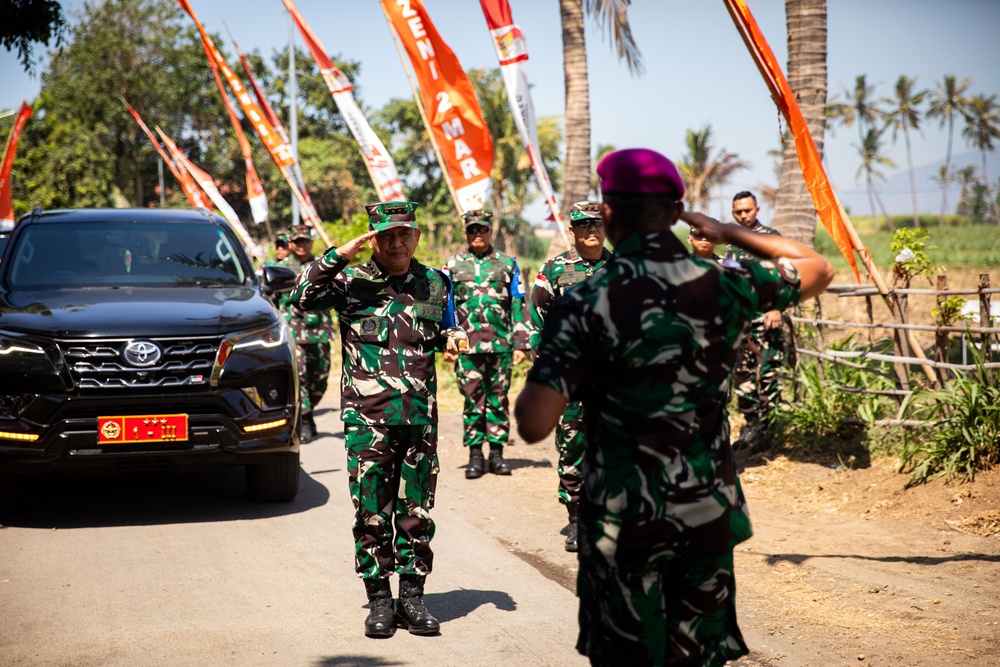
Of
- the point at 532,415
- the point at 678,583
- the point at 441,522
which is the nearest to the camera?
the point at 532,415

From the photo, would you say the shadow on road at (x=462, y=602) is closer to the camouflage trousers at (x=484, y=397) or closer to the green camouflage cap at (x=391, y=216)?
the green camouflage cap at (x=391, y=216)

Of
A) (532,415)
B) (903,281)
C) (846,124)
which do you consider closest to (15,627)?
(532,415)

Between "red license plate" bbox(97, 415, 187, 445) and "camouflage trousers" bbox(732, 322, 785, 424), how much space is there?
5.00m

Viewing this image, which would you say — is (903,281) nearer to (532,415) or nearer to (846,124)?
(532,415)

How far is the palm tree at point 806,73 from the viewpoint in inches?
420

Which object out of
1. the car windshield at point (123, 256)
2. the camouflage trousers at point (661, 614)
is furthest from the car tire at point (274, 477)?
the camouflage trousers at point (661, 614)

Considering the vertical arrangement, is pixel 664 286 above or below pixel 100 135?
below

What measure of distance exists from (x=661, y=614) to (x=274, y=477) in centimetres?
505

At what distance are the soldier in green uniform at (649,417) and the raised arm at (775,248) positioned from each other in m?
0.17

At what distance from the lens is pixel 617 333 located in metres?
2.71

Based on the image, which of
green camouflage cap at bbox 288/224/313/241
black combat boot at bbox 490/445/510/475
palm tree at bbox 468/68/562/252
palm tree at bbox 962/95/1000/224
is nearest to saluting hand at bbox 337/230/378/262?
black combat boot at bbox 490/445/510/475

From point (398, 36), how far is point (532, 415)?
951 centimetres

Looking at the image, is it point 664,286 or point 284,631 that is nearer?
point 664,286

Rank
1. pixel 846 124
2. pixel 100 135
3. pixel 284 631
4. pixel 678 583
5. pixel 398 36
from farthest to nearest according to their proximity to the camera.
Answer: pixel 846 124 → pixel 100 135 → pixel 398 36 → pixel 284 631 → pixel 678 583
